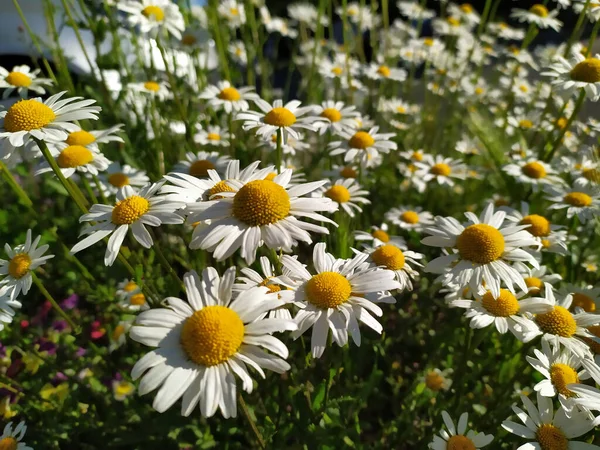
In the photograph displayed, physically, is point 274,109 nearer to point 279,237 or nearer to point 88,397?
point 279,237

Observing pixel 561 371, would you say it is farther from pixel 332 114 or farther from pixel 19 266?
pixel 19 266

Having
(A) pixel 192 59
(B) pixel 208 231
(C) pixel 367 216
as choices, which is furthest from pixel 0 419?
(A) pixel 192 59

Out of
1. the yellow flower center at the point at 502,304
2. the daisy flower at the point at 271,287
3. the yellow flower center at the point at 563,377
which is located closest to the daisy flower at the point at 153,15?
the daisy flower at the point at 271,287

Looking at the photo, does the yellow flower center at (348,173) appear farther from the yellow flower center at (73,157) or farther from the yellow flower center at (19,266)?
the yellow flower center at (19,266)

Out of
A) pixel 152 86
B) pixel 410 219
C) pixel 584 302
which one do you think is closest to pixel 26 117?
pixel 152 86

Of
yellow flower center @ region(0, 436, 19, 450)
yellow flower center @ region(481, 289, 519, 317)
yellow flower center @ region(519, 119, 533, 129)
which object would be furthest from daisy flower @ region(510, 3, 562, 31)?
yellow flower center @ region(0, 436, 19, 450)

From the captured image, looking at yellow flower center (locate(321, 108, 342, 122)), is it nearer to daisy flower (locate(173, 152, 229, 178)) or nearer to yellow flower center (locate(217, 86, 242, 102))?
yellow flower center (locate(217, 86, 242, 102))
